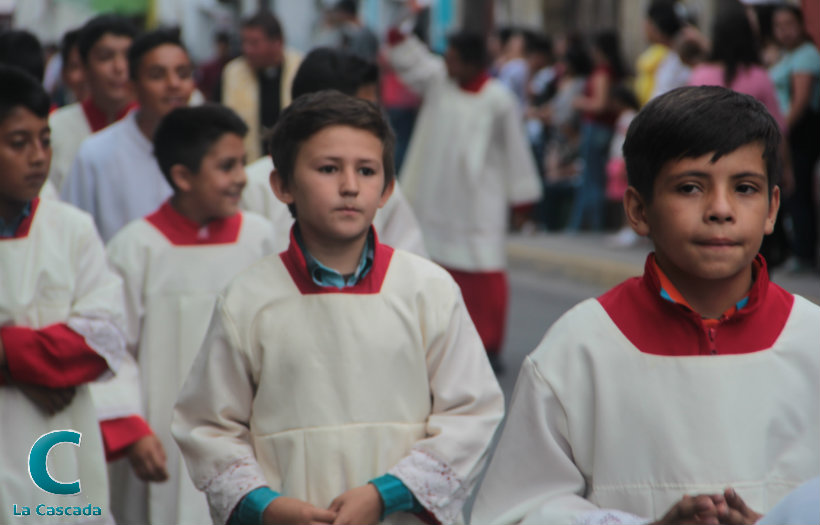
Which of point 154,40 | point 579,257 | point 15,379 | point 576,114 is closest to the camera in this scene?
point 15,379

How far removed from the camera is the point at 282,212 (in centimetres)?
511

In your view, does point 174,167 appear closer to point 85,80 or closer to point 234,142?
point 234,142

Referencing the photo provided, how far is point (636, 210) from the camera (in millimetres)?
2842

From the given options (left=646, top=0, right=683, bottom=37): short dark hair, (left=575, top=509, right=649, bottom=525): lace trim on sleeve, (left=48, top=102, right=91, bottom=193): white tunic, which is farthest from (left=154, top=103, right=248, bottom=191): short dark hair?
(left=646, top=0, right=683, bottom=37): short dark hair

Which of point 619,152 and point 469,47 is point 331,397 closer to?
point 469,47

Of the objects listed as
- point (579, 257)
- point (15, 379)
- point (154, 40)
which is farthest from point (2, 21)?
point (15, 379)

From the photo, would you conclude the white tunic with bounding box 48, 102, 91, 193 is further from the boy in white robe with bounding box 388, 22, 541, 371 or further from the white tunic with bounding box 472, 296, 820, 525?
Result: the white tunic with bounding box 472, 296, 820, 525

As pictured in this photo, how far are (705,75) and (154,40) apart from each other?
15.7 ft

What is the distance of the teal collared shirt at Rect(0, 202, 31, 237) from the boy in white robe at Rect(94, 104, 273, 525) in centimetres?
65

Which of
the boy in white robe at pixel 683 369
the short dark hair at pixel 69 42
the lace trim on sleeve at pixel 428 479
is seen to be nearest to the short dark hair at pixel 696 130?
the boy in white robe at pixel 683 369

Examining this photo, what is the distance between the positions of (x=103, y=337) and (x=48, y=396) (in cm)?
22

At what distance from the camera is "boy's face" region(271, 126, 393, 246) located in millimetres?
3385

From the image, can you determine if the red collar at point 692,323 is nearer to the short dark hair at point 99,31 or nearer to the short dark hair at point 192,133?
the short dark hair at point 192,133

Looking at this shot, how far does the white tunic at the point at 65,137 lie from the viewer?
6.31 metres
